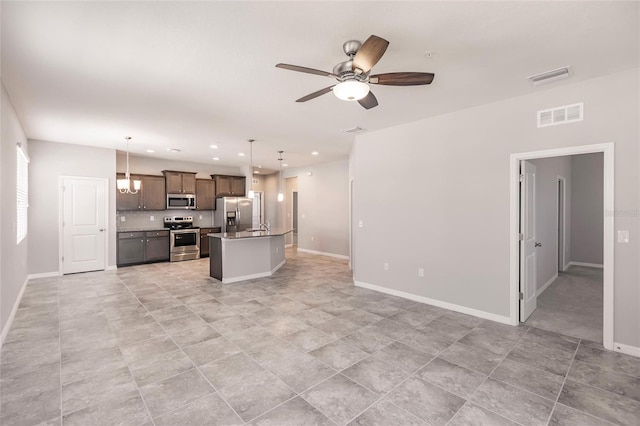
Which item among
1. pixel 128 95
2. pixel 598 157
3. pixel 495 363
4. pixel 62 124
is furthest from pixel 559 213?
pixel 62 124

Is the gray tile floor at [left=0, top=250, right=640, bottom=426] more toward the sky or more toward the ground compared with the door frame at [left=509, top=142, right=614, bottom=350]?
more toward the ground

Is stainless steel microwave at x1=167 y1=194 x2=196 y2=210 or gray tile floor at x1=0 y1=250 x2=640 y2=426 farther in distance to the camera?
stainless steel microwave at x1=167 y1=194 x2=196 y2=210

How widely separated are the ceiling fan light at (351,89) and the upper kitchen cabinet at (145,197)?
700 cm

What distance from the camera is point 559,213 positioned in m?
6.58

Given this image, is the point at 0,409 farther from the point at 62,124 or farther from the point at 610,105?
the point at 610,105

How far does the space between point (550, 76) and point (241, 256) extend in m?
5.29

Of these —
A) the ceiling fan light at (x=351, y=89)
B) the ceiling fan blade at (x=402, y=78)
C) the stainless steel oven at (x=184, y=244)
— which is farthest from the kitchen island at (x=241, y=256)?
the ceiling fan blade at (x=402, y=78)

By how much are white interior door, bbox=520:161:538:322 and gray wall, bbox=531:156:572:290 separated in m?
0.71

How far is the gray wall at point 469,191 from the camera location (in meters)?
2.89

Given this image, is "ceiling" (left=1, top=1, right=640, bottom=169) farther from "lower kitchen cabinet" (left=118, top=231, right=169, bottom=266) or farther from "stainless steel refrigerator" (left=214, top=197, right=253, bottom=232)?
"stainless steel refrigerator" (left=214, top=197, right=253, bottom=232)

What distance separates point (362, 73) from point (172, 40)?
155 cm

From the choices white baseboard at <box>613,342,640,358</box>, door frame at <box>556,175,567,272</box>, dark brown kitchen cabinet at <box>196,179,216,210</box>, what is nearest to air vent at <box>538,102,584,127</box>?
white baseboard at <box>613,342,640,358</box>

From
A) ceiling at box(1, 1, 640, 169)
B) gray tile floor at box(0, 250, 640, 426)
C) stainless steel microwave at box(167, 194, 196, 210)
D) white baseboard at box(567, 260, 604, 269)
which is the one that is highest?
ceiling at box(1, 1, 640, 169)

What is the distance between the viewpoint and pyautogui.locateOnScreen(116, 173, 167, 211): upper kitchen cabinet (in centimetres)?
721
